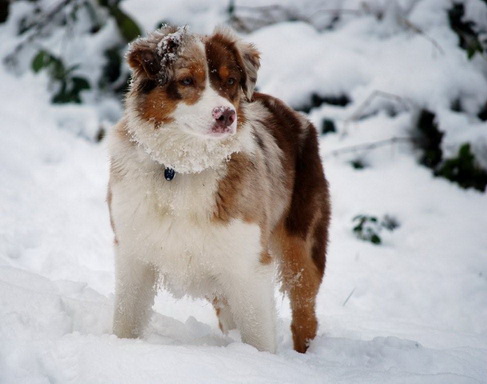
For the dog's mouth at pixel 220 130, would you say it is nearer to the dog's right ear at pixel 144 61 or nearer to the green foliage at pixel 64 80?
the dog's right ear at pixel 144 61

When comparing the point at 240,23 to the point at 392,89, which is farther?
the point at 240,23

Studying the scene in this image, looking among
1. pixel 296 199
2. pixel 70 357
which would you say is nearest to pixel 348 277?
pixel 296 199

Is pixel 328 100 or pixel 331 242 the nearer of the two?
pixel 331 242

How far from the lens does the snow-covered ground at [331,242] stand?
238 centimetres

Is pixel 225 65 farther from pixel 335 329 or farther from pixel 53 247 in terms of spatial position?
pixel 53 247

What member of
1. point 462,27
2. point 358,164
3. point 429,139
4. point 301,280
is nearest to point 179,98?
point 301,280

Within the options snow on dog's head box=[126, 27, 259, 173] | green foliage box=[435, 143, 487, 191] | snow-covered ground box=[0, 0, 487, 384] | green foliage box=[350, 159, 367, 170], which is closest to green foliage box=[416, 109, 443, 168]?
snow-covered ground box=[0, 0, 487, 384]

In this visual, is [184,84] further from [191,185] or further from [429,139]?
[429,139]

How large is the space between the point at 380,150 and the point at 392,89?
848mm

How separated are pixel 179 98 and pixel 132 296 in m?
1.09

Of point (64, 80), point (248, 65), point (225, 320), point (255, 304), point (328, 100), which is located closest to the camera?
point (255, 304)

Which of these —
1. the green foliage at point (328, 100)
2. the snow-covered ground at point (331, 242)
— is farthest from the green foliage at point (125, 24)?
the green foliage at point (328, 100)

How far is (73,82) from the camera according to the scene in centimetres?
733

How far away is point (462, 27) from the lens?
23.8 feet
